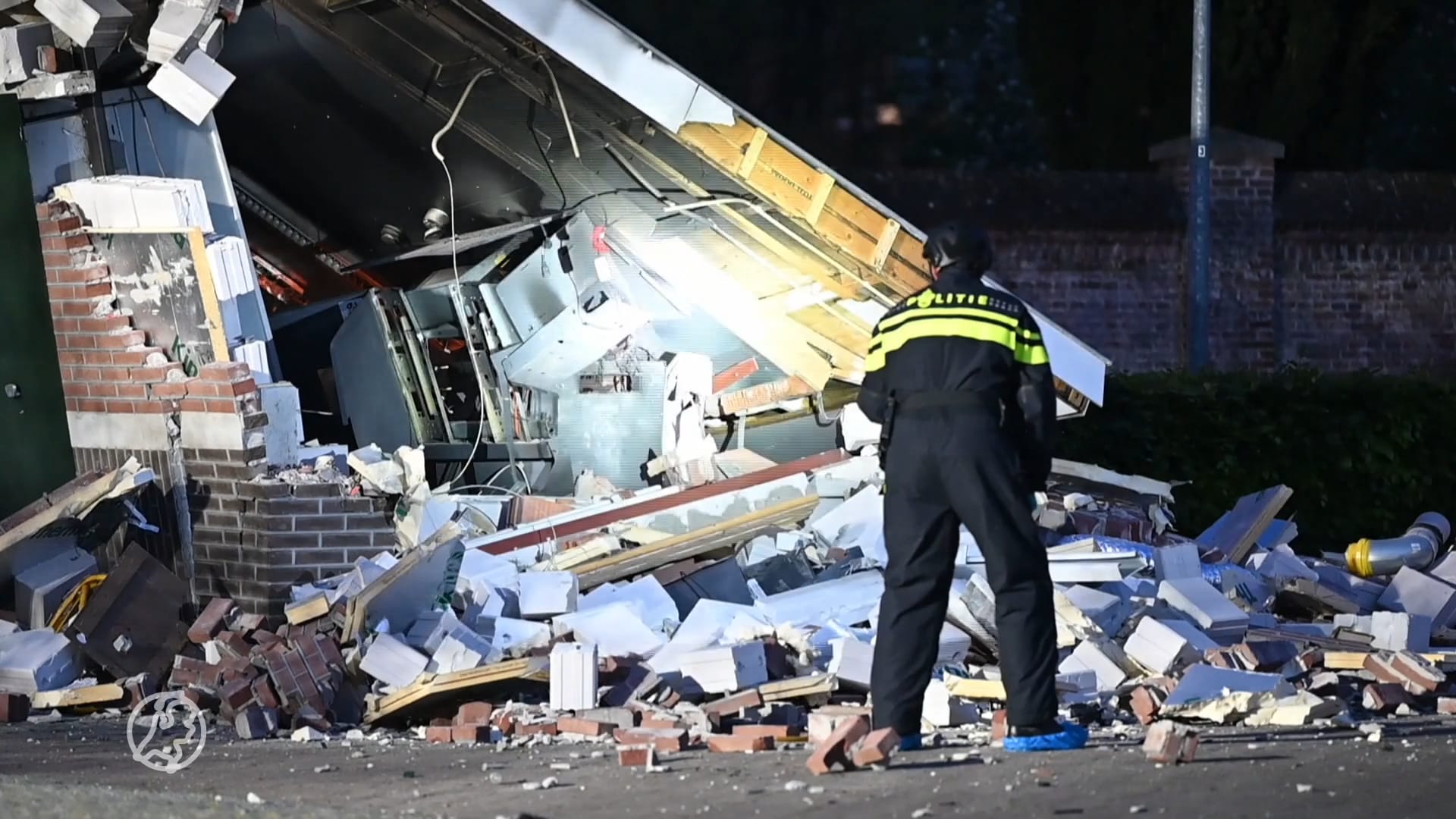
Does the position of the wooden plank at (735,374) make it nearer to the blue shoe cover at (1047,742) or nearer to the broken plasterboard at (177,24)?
the broken plasterboard at (177,24)

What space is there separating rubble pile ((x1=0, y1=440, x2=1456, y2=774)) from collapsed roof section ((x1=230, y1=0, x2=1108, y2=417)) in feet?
3.09

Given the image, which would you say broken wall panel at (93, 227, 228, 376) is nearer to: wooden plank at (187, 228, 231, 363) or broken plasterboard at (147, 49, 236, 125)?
wooden plank at (187, 228, 231, 363)

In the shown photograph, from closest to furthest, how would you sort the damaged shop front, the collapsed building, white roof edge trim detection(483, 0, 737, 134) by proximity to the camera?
the collapsed building → the damaged shop front → white roof edge trim detection(483, 0, 737, 134)

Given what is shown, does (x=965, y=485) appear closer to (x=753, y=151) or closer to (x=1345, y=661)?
(x=1345, y=661)

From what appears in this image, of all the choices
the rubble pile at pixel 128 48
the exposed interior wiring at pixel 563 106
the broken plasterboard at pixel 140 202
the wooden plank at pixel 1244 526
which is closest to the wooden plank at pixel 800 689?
the wooden plank at pixel 1244 526

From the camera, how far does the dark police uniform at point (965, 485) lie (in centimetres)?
577

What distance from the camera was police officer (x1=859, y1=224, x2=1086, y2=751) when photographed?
577 cm

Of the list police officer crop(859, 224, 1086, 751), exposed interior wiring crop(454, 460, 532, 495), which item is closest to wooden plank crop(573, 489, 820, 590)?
exposed interior wiring crop(454, 460, 532, 495)

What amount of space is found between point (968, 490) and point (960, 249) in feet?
2.54

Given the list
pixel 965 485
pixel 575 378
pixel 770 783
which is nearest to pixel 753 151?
pixel 575 378

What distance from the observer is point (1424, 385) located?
12.7 metres

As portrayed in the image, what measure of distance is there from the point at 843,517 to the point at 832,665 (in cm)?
200

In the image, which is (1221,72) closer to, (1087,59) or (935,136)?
(1087,59)

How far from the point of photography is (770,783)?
5430 millimetres
